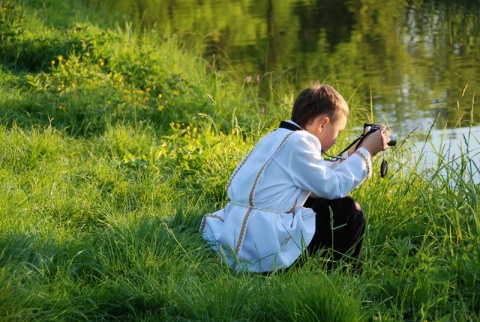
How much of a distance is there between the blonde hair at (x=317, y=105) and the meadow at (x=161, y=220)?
0.58m

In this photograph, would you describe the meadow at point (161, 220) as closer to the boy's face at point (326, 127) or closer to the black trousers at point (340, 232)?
the black trousers at point (340, 232)

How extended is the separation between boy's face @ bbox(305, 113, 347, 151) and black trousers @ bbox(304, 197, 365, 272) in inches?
11.8

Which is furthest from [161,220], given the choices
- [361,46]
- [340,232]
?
[361,46]

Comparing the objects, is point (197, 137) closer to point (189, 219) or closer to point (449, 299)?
point (189, 219)

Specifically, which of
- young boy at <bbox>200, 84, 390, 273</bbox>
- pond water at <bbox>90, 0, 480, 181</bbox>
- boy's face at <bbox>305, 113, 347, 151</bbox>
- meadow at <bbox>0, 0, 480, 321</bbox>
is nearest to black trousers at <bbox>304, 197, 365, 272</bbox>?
young boy at <bbox>200, 84, 390, 273</bbox>

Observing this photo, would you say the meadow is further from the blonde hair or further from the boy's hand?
the blonde hair

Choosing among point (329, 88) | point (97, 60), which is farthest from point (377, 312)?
point (97, 60)

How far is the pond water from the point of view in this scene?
346 inches

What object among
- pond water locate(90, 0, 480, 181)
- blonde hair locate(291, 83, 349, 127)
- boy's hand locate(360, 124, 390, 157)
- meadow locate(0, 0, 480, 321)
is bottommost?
pond water locate(90, 0, 480, 181)

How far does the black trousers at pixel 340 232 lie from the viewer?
401 cm

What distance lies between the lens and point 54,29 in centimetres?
984

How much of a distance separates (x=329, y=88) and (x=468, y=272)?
3.45 ft

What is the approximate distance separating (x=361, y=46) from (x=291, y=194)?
26.8ft

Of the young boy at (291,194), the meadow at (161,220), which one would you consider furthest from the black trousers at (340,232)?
the meadow at (161,220)
